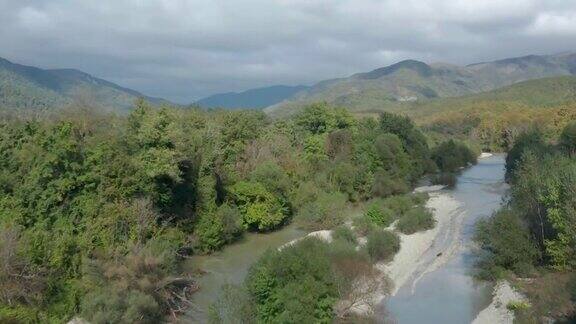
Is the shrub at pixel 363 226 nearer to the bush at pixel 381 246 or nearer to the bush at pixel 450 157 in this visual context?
the bush at pixel 381 246

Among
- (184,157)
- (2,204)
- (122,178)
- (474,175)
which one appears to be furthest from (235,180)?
(474,175)

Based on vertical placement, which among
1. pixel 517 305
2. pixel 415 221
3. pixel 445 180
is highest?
pixel 517 305

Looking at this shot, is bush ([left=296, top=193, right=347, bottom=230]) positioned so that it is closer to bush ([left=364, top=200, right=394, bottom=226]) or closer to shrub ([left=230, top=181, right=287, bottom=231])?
shrub ([left=230, top=181, right=287, bottom=231])

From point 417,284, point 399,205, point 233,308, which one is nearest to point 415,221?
point 399,205

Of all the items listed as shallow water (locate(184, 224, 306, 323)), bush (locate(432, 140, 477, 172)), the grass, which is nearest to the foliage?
shallow water (locate(184, 224, 306, 323))

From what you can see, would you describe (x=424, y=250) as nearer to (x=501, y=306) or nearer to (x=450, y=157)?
(x=501, y=306)

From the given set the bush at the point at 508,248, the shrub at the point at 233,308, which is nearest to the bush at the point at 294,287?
the shrub at the point at 233,308
